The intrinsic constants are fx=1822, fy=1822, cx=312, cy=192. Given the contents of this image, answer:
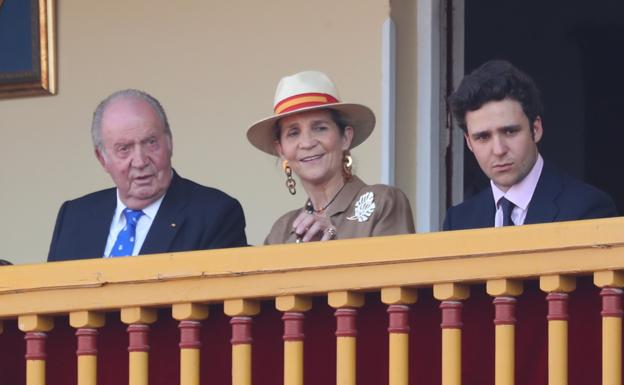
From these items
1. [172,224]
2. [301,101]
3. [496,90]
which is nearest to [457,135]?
[301,101]

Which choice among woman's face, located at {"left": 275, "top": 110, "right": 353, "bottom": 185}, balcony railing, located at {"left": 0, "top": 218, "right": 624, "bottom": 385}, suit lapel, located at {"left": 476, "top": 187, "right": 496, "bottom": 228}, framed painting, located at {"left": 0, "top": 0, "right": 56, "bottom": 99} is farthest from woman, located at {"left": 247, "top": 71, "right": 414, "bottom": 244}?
framed painting, located at {"left": 0, "top": 0, "right": 56, "bottom": 99}

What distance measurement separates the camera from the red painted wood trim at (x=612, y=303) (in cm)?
412

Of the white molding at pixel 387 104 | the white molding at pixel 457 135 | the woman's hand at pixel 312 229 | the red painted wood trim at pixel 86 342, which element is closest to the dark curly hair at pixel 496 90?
the woman's hand at pixel 312 229

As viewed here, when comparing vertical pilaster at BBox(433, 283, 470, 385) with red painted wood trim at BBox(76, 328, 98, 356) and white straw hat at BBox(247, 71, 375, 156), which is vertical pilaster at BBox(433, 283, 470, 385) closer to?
red painted wood trim at BBox(76, 328, 98, 356)

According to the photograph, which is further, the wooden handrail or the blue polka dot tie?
the blue polka dot tie

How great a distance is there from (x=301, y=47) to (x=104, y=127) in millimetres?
1739

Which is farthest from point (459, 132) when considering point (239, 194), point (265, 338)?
point (265, 338)

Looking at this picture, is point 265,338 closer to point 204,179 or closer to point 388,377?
point 388,377

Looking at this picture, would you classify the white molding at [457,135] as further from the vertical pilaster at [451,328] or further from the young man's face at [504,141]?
the vertical pilaster at [451,328]

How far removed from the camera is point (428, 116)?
7.58 m

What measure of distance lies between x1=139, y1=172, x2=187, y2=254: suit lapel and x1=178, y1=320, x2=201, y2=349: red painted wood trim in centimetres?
103

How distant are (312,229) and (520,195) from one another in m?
0.72

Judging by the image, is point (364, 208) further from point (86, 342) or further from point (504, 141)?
point (86, 342)

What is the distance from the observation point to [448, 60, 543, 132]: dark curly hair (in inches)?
206
